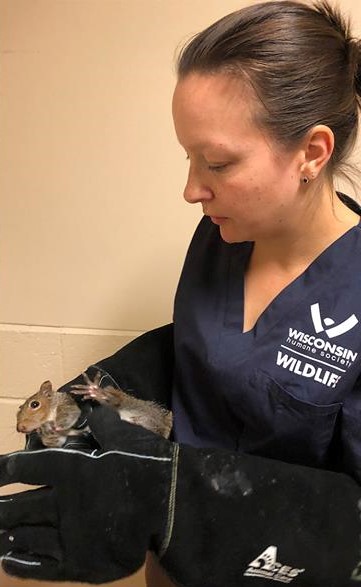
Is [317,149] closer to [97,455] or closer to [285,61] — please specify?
[285,61]

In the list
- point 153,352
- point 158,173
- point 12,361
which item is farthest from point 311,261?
point 12,361

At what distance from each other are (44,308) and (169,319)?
280 mm

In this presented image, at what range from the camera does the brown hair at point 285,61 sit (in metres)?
0.83

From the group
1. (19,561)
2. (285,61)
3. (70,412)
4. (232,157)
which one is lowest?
(19,561)

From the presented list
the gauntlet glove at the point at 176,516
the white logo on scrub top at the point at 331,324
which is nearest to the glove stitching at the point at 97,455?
the gauntlet glove at the point at 176,516

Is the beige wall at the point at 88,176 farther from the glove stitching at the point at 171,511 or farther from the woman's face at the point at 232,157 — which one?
the glove stitching at the point at 171,511

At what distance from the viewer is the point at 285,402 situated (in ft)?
2.98

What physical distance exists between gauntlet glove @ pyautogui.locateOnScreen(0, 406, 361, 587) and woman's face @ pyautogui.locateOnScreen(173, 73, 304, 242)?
336 millimetres

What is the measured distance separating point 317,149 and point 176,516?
1.71 feet

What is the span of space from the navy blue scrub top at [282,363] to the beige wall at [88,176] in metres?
0.32

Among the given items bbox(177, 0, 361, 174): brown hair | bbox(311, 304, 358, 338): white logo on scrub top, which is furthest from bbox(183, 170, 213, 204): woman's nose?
bbox(311, 304, 358, 338): white logo on scrub top

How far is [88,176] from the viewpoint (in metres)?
1.30

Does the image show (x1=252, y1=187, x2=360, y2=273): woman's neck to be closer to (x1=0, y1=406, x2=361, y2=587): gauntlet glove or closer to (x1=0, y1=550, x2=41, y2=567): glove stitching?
(x1=0, y1=406, x2=361, y2=587): gauntlet glove

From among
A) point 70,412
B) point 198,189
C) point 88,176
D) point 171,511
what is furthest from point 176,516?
point 88,176
